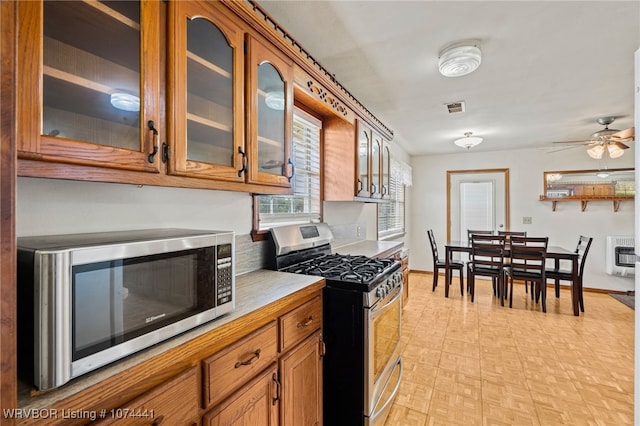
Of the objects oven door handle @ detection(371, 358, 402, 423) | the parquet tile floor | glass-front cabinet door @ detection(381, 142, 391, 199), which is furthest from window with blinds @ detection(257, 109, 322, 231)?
the parquet tile floor

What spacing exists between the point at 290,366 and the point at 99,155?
106cm

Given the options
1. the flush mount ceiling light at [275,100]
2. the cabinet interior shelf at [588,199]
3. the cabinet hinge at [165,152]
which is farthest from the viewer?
the cabinet interior shelf at [588,199]

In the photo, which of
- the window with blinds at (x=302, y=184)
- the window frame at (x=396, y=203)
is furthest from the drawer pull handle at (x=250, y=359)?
the window frame at (x=396, y=203)

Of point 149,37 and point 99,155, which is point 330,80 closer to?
point 149,37

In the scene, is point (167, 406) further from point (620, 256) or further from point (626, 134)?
point (620, 256)

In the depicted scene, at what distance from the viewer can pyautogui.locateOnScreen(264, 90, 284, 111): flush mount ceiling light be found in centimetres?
154

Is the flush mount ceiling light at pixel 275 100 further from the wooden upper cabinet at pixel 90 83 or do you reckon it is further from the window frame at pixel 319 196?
the wooden upper cabinet at pixel 90 83

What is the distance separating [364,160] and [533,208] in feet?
13.4

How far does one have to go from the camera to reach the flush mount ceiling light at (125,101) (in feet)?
2.90

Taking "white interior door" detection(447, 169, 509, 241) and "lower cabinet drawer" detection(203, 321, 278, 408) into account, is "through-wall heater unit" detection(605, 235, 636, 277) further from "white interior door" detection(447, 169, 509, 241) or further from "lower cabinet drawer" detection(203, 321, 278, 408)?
"lower cabinet drawer" detection(203, 321, 278, 408)

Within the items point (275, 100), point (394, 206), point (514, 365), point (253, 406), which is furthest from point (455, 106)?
point (253, 406)

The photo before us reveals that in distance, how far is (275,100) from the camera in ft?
5.22

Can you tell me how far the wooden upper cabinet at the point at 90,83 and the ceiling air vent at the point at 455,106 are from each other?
2887 mm

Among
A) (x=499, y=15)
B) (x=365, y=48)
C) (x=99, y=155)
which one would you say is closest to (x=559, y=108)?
(x=499, y=15)
